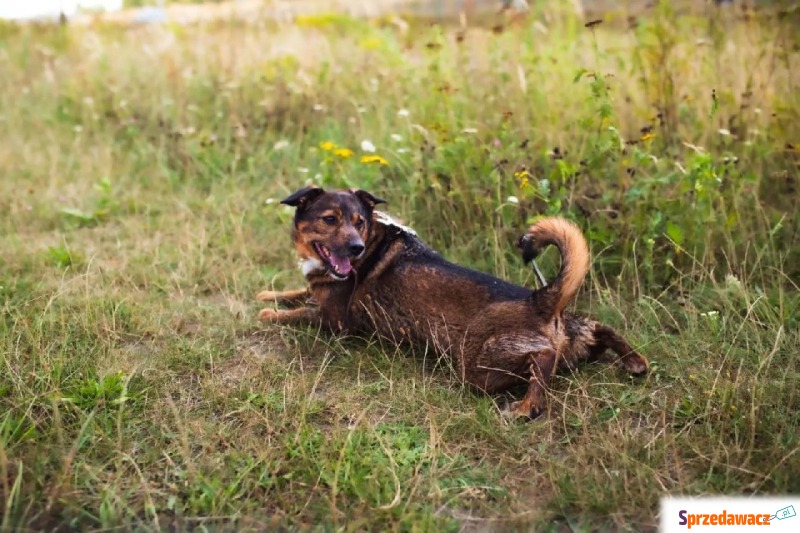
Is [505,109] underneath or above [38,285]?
above

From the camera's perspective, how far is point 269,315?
4.07m

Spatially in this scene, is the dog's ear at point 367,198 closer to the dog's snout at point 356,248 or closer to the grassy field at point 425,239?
the dog's snout at point 356,248

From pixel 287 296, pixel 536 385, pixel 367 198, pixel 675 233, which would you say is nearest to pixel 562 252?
pixel 536 385

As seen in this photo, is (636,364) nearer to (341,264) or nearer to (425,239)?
(341,264)

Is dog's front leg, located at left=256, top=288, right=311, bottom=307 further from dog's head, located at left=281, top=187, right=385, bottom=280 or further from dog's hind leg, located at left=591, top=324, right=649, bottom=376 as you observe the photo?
dog's hind leg, located at left=591, top=324, right=649, bottom=376

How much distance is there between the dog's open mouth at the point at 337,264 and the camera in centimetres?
393

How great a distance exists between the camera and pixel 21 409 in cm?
296

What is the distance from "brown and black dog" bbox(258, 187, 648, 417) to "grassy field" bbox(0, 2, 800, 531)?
133 mm

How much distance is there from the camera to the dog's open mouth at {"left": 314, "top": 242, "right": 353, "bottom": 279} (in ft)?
12.9

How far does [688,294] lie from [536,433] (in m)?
1.67

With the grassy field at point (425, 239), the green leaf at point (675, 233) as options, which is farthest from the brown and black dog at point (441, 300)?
the green leaf at point (675, 233)

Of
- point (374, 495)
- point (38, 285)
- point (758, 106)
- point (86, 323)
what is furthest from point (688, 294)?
point (38, 285)

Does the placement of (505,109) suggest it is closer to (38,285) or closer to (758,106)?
(758,106)

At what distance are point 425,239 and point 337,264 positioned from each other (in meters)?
1.13
